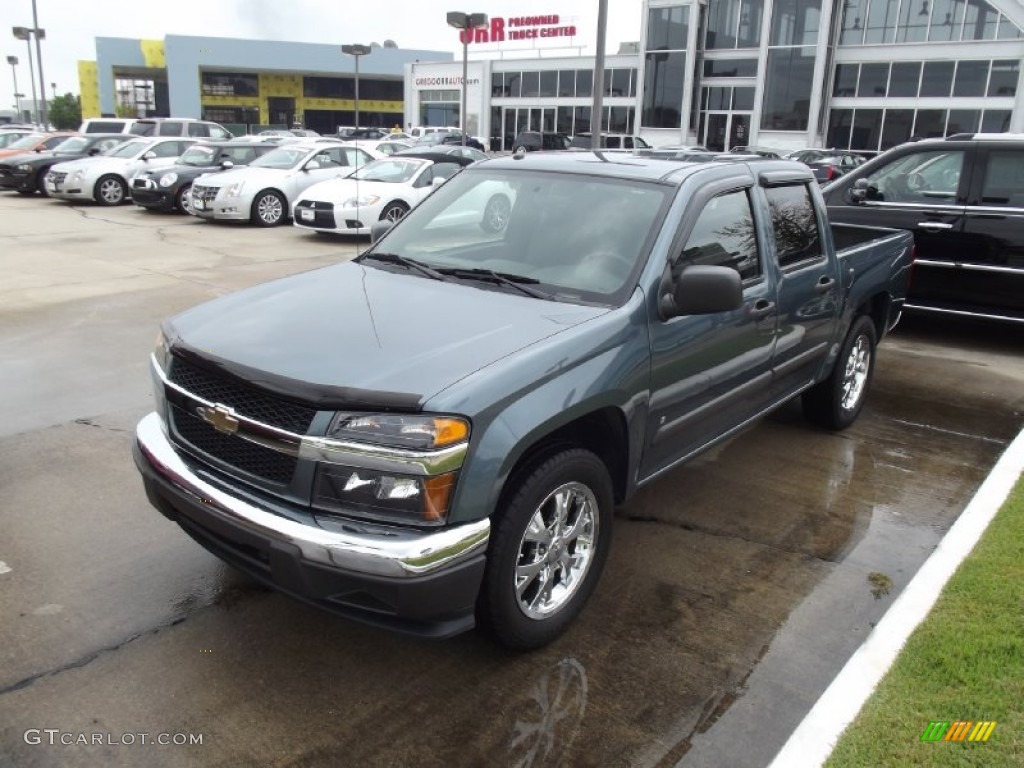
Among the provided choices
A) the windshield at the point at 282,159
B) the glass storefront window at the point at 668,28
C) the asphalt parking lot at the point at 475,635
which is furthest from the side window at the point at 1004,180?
the glass storefront window at the point at 668,28

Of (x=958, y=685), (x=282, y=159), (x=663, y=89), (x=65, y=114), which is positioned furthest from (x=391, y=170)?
(x=65, y=114)

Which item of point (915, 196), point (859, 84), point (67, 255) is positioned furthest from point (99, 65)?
point (915, 196)

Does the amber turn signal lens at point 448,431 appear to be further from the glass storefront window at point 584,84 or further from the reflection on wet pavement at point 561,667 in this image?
the glass storefront window at point 584,84

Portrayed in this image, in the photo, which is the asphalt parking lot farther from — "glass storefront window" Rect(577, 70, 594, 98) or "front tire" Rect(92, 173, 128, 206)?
"glass storefront window" Rect(577, 70, 594, 98)

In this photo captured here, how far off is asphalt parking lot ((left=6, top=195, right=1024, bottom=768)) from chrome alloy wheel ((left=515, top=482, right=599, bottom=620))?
221mm

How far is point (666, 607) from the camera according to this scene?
3.73 m

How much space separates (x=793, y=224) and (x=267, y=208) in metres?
13.3

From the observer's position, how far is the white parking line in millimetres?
2777

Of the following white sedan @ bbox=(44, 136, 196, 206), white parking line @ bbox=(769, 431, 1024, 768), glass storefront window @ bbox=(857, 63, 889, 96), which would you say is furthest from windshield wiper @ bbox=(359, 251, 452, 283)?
glass storefront window @ bbox=(857, 63, 889, 96)

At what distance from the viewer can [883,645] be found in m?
3.29

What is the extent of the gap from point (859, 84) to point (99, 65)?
2531 inches

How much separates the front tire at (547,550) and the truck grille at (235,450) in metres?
0.76

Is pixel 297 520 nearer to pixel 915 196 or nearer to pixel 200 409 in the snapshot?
pixel 200 409

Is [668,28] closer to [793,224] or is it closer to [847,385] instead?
[847,385]
